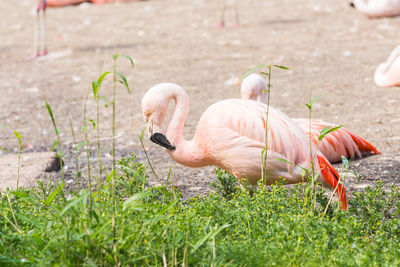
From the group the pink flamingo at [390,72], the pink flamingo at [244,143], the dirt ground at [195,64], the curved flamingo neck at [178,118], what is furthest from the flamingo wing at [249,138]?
the pink flamingo at [390,72]

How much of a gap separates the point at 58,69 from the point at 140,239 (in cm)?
562

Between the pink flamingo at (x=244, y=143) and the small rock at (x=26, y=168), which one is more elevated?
Answer: the pink flamingo at (x=244, y=143)

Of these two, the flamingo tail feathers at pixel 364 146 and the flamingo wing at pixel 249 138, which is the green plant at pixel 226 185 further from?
the flamingo tail feathers at pixel 364 146

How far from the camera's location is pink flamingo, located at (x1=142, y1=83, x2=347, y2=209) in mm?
2869

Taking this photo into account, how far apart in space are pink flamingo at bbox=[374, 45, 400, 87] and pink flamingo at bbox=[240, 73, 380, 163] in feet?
5.20

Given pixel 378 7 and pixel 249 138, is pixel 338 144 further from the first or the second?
pixel 378 7

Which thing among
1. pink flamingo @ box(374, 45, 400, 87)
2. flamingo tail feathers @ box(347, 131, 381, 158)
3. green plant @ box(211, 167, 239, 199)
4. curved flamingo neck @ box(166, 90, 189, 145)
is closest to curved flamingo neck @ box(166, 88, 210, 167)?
curved flamingo neck @ box(166, 90, 189, 145)

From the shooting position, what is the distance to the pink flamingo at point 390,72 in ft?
17.2

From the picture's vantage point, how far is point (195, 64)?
7.04 m

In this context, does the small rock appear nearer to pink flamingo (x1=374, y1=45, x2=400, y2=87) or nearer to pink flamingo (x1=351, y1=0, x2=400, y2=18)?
pink flamingo (x1=374, y1=45, x2=400, y2=87)

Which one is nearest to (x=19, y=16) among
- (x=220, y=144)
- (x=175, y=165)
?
(x=175, y=165)

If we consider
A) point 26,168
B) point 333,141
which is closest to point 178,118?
point 333,141

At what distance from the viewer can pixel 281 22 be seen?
892cm

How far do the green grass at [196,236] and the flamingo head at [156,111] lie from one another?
0.57 m
